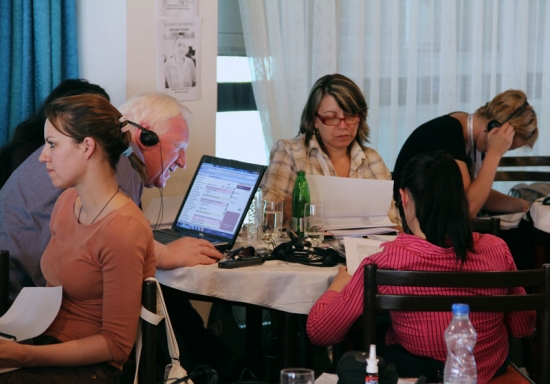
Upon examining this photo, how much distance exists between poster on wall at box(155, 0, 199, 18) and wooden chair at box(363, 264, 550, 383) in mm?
1826

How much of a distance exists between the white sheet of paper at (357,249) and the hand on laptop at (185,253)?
416 mm

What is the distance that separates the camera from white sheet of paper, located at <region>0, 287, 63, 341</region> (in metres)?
1.93

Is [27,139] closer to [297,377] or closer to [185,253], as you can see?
[185,253]

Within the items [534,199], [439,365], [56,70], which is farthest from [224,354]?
A: [534,199]

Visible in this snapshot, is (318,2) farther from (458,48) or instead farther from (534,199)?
(534,199)

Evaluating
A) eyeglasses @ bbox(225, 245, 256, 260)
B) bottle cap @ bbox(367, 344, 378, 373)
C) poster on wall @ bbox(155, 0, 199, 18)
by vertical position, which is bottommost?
eyeglasses @ bbox(225, 245, 256, 260)

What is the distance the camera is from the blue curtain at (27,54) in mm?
3164

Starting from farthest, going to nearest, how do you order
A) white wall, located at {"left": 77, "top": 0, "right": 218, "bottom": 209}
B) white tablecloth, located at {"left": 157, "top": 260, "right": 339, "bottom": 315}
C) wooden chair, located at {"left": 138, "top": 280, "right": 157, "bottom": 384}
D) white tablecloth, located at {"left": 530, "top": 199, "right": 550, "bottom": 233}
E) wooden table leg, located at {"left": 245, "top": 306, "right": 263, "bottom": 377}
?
white tablecloth, located at {"left": 530, "top": 199, "right": 550, "bottom": 233} → white wall, located at {"left": 77, "top": 0, "right": 218, "bottom": 209} → wooden table leg, located at {"left": 245, "top": 306, "right": 263, "bottom": 377} → white tablecloth, located at {"left": 157, "top": 260, "right": 339, "bottom": 315} → wooden chair, located at {"left": 138, "top": 280, "right": 157, "bottom": 384}

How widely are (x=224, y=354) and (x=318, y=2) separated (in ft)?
6.64

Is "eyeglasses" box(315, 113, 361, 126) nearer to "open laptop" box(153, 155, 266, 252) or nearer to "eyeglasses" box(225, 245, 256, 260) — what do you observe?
"open laptop" box(153, 155, 266, 252)

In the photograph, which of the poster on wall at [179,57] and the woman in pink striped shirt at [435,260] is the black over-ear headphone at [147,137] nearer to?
the poster on wall at [179,57]

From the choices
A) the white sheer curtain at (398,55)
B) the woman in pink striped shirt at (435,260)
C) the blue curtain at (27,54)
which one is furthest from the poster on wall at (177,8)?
the woman in pink striped shirt at (435,260)

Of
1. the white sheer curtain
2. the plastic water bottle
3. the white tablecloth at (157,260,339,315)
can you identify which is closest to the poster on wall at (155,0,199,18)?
the white sheer curtain

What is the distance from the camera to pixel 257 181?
2.74m
